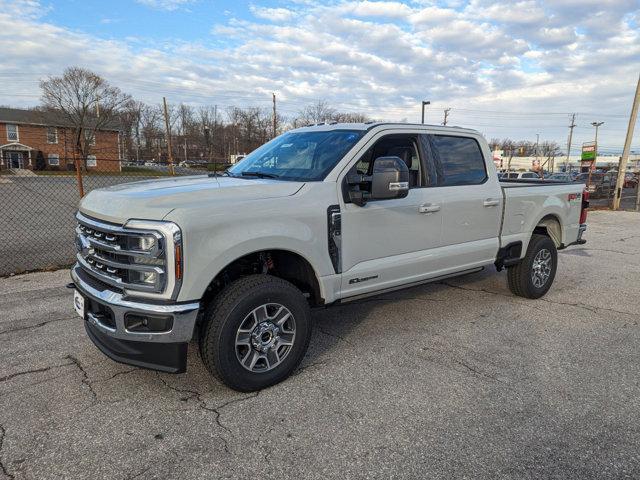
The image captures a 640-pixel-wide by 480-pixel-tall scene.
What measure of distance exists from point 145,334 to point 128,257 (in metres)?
0.50

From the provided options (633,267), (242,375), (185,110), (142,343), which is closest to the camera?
(142,343)

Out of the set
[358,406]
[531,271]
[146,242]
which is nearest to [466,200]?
[531,271]

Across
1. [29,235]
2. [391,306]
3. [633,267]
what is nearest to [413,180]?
[391,306]

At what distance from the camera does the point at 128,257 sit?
2924 millimetres

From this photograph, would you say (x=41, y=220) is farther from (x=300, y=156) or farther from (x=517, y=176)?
(x=517, y=176)

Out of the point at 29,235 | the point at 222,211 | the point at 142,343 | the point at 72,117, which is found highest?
the point at 72,117

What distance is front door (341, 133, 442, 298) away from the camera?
147 inches

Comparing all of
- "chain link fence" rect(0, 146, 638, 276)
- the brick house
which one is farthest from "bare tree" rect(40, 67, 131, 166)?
"chain link fence" rect(0, 146, 638, 276)

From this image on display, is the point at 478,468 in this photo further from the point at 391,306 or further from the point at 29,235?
the point at 29,235

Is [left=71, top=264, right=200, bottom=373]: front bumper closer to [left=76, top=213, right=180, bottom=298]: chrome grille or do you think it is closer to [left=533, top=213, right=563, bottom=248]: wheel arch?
[left=76, top=213, right=180, bottom=298]: chrome grille

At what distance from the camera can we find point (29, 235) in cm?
991

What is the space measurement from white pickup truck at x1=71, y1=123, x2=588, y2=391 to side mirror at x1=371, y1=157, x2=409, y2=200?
0.01 meters

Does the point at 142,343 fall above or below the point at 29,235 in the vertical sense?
above

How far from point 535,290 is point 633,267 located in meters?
3.46
